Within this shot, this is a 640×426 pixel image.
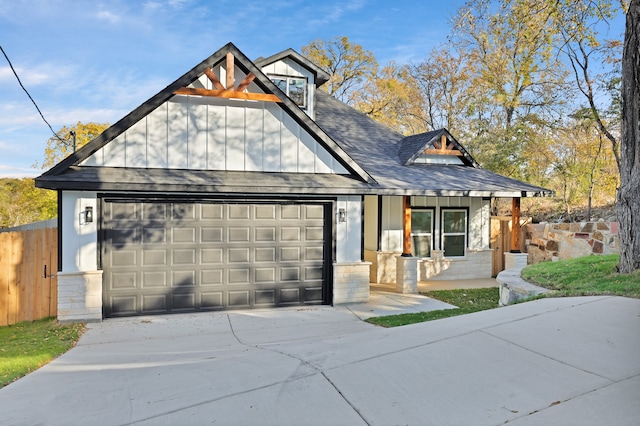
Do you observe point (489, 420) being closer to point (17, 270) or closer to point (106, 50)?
point (17, 270)

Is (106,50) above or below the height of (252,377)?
above

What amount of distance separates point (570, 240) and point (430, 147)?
594 centimetres

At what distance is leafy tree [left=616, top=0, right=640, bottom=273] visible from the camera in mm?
7578

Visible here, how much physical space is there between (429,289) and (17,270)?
1033 centimetres

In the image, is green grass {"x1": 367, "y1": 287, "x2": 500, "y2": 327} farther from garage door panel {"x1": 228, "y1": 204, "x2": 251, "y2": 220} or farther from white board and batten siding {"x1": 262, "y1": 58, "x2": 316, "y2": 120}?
white board and batten siding {"x1": 262, "y1": 58, "x2": 316, "y2": 120}

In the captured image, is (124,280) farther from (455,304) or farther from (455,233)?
(455,233)

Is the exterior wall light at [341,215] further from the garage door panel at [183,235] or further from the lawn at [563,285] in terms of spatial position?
the garage door panel at [183,235]

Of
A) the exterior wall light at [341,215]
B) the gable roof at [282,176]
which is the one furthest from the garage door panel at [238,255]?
the exterior wall light at [341,215]

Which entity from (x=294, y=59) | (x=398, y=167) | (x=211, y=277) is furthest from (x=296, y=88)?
(x=211, y=277)

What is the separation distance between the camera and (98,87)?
19.2 m

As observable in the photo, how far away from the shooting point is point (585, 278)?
8250mm

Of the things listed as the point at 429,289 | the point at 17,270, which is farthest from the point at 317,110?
the point at 17,270

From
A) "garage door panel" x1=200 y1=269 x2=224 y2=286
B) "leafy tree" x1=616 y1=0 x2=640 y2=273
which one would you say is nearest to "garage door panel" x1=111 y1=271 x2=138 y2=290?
"garage door panel" x1=200 y1=269 x2=224 y2=286

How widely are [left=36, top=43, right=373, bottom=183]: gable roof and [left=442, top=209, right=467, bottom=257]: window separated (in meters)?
5.61
